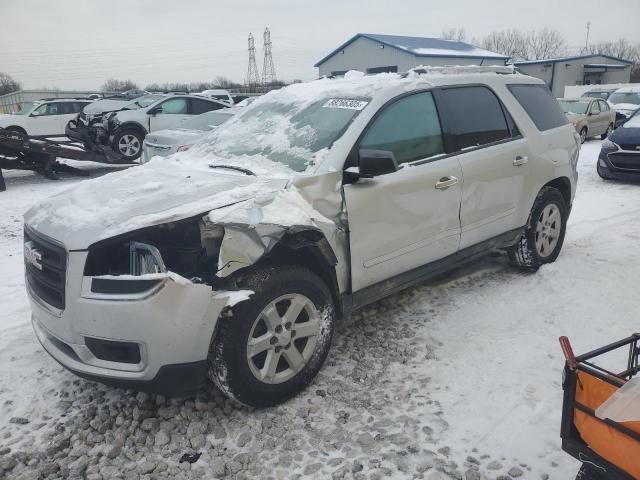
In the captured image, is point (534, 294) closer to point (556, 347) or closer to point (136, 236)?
point (556, 347)

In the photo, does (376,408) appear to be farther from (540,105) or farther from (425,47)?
(425,47)

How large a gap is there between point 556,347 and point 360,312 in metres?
1.48

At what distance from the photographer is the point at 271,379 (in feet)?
9.46

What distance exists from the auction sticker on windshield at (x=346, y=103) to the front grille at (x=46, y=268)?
6.61ft

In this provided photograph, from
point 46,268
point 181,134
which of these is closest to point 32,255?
point 46,268

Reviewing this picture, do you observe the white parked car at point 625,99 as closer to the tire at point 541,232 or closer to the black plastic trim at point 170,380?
the tire at point 541,232

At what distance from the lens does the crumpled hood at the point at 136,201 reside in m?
2.58

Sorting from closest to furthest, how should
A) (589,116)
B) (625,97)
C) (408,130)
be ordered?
(408,130)
(589,116)
(625,97)

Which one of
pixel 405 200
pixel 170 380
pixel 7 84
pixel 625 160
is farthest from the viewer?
pixel 7 84

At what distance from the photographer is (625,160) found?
9.38m

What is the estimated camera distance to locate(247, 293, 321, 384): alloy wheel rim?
2.79 m

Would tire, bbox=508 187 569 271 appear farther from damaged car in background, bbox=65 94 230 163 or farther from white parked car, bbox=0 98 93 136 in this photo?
white parked car, bbox=0 98 93 136

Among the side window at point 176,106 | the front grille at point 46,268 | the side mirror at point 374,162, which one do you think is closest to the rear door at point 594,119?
the side window at point 176,106

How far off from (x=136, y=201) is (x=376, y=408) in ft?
6.00
